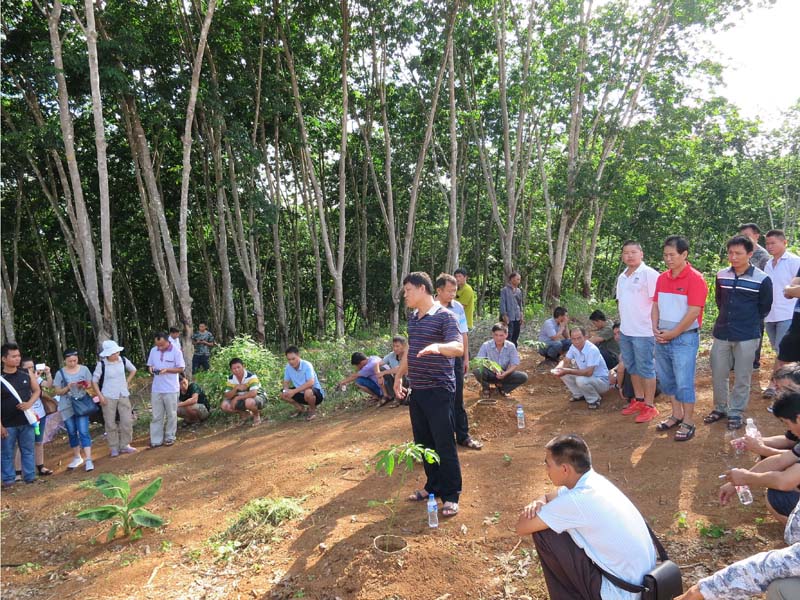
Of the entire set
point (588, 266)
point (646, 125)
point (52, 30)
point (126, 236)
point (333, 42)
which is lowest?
point (588, 266)

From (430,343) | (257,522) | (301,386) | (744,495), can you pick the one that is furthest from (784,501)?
(301,386)

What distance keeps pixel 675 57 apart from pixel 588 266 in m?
7.88

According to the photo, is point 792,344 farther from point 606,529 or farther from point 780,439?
point 606,529

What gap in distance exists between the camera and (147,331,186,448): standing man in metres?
7.70

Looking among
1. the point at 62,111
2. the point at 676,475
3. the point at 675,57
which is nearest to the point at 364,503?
the point at 676,475

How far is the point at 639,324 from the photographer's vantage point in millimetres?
5418

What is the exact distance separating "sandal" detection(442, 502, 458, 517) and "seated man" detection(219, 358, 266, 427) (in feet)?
16.5

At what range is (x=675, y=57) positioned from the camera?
46.4ft

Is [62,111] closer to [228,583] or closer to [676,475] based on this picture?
[228,583]

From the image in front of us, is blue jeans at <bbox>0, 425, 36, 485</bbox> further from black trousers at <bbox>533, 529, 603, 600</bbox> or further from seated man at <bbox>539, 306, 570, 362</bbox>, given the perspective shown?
seated man at <bbox>539, 306, 570, 362</bbox>

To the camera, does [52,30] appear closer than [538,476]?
No

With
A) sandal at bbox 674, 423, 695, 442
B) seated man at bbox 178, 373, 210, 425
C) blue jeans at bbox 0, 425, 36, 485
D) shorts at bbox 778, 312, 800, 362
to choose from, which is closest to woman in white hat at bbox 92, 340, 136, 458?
blue jeans at bbox 0, 425, 36, 485

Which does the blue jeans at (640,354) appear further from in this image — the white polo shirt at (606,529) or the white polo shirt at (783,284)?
the white polo shirt at (606,529)

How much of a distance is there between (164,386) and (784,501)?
746cm
